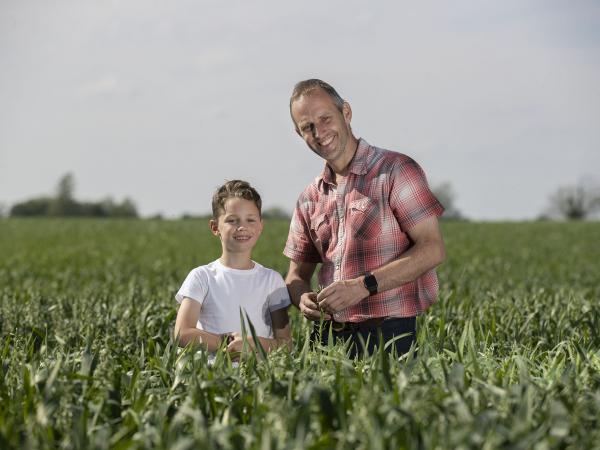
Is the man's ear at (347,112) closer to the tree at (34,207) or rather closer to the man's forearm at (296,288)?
the man's forearm at (296,288)

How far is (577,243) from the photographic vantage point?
3019cm

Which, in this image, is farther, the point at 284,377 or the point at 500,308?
the point at 500,308

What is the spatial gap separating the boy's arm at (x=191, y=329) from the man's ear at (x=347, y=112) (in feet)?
4.58

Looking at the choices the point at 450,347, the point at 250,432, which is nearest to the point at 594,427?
the point at 250,432

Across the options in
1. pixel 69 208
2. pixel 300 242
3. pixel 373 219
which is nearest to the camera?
pixel 373 219

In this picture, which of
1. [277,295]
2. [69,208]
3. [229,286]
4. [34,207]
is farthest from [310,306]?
[34,207]

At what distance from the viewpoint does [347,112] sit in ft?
15.8

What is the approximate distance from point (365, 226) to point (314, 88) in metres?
0.86

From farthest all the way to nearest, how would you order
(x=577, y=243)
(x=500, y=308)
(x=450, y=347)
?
(x=577, y=243) < (x=500, y=308) < (x=450, y=347)

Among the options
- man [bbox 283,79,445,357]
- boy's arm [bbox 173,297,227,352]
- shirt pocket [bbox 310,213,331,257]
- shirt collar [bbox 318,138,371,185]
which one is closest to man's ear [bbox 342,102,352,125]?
man [bbox 283,79,445,357]

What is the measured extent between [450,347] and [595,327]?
1.62 metres

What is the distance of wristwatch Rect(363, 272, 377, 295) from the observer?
4516 millimetres

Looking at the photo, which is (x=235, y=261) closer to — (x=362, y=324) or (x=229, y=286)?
(x=229, y=286)

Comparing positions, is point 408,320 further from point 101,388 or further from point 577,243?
point 577,243
